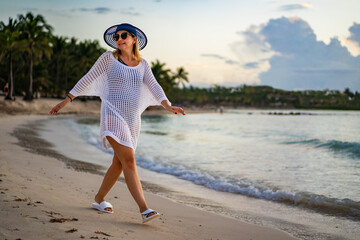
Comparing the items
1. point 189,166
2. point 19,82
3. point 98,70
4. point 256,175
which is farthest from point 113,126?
point 19,82

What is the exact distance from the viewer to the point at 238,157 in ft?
42.4

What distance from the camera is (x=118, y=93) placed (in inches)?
146

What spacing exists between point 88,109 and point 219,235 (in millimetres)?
56415

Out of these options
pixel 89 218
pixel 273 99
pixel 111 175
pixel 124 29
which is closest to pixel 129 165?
pixel 111 175

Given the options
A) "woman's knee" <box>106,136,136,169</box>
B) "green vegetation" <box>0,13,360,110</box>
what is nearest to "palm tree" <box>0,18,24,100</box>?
"green vegetation" <box>0,13,360,110</box>

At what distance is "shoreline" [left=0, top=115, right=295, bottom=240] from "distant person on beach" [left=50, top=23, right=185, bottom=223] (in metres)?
0.38

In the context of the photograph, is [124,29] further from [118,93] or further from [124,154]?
[124,154]

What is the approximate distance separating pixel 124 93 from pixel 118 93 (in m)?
0.06

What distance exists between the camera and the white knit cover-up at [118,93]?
12.0 feet

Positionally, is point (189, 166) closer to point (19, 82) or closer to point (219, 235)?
point (219, 235)

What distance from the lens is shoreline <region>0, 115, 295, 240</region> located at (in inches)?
123

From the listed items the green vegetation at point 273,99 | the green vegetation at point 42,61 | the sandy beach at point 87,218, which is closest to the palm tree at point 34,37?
the green vegetation at point 42,61

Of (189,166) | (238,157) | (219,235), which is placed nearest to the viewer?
(219,235)

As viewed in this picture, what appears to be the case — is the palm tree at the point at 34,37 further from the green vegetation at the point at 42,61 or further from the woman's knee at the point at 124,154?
the woman's knee at the point at 124,154
